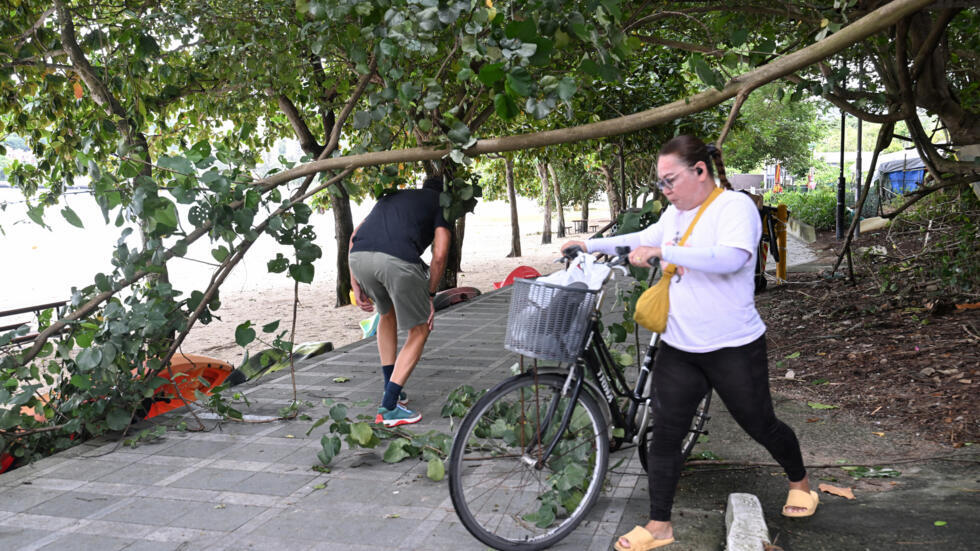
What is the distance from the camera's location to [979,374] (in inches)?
Answer: 236

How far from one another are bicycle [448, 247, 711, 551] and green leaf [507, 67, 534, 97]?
2.76 feet

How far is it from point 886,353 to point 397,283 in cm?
434

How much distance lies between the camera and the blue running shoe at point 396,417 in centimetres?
561

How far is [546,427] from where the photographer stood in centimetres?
355

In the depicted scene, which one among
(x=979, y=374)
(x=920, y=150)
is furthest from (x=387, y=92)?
(x=920, y=150)

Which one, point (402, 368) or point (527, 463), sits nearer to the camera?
point (527, 463)

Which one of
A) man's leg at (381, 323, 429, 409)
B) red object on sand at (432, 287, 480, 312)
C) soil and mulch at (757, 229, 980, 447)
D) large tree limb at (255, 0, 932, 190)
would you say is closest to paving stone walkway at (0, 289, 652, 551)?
man's leg at (381, 323, 429, 409)

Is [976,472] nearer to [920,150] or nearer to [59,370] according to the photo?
[920,150]

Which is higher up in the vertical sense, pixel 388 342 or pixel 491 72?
pixel 491 72

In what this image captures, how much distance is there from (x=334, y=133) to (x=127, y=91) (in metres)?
5.48

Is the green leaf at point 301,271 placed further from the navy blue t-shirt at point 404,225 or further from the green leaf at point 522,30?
the green leaf at point 522,30

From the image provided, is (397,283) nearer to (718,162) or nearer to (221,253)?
Result: (221,253)

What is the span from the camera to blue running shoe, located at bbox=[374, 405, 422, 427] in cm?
561

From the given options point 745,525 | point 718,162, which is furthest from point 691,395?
point 718,162
